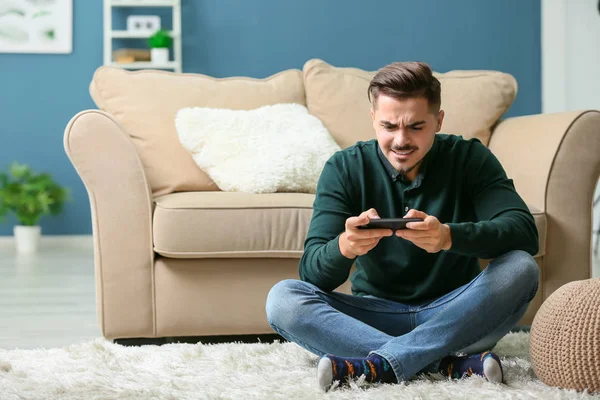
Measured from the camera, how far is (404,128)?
1647 mm

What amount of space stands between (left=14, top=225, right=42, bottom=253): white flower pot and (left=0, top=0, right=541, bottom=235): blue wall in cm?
22

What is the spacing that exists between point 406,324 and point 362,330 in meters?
0.15

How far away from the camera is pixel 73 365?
6.08ft

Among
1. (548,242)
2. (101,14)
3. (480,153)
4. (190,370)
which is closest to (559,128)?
(548,242)

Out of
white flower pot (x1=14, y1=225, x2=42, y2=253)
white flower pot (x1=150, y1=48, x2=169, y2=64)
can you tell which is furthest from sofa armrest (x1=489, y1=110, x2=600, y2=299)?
white flower pot (x1=14, y1=225, x2=42, y2=253)

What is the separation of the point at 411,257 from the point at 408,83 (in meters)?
0.41

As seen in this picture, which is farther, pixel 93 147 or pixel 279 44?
pixel 279 44

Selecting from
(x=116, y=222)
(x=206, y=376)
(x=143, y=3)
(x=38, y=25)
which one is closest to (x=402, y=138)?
(x=206, y=376)

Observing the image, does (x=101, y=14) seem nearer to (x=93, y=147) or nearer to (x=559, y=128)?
(x=93, y=147)

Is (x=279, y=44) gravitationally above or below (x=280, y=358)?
above

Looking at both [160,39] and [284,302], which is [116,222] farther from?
[160,39]

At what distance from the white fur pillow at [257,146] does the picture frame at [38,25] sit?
267cm

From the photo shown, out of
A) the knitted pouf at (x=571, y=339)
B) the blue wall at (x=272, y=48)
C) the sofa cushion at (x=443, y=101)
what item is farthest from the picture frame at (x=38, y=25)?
the knitted pouf at (x=571, y=339)

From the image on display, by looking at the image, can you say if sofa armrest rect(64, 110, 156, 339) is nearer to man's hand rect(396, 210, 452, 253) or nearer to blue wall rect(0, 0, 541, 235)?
man's hand rect(396, 210, 452, 253)
